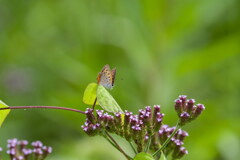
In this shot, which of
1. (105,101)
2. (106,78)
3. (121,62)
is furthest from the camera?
(121,62)

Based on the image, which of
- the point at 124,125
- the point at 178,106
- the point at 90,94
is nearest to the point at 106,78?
the point at 90,94

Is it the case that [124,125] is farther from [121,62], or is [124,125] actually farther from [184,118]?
[121,62]

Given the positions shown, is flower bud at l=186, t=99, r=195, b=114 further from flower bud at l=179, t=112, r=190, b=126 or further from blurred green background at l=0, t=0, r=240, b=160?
blurred green background at l=0, t=0, r=240, b=160

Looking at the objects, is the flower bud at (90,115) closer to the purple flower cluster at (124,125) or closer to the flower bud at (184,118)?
the purple flower cluster at (124,125)

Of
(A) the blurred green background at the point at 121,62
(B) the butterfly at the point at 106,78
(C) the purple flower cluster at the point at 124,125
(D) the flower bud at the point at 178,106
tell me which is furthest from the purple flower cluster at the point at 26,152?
(A) the blurred green background at the point at 121,62

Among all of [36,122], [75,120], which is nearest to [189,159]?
[75,120]

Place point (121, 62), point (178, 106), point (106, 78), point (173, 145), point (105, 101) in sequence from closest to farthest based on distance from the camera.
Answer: point (105, 101) → point (106, 78) → point (178, 106) → point (173, 145) → point (121, 62)

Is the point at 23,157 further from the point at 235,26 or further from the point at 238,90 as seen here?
the point at 235,26

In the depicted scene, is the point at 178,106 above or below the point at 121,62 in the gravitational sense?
below
